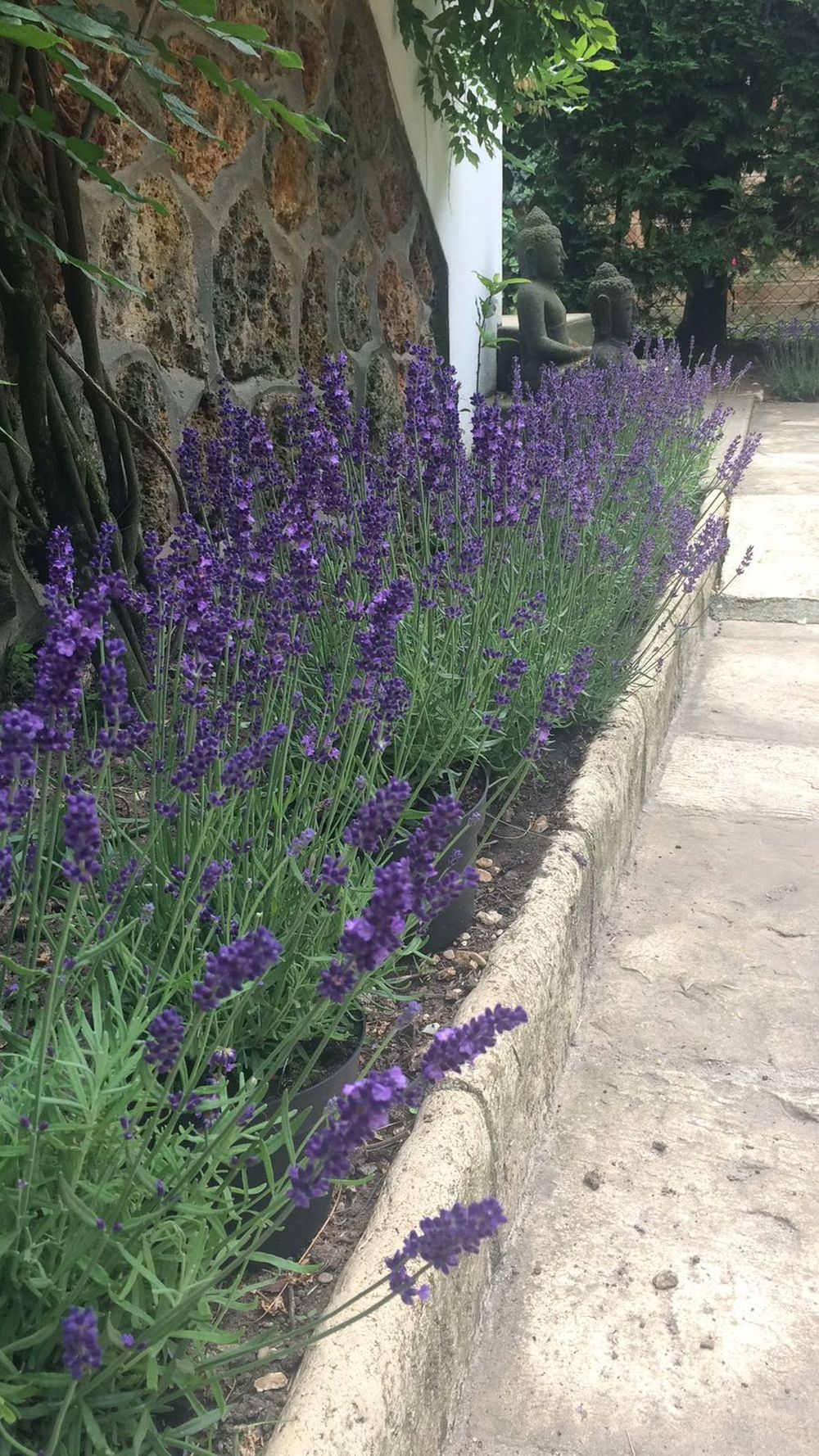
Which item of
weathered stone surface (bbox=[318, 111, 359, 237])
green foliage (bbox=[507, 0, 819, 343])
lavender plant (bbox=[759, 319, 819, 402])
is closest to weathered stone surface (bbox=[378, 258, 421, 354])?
weathered stone surface (bbox=[318, 111, 359, 237])

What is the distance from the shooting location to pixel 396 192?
481cm

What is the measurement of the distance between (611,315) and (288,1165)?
7.58 meters

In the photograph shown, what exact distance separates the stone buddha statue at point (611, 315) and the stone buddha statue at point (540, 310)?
538 millimetres

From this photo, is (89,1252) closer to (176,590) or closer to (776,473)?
(176,590)

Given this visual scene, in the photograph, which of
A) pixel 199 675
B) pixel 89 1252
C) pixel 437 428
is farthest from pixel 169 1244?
pixel 437 428

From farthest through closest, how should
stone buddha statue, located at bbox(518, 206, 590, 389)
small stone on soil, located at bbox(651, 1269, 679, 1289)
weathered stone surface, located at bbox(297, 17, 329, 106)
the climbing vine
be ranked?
1. stone buddha statue, located at bbox(518, 206, 590, 389)
2. weathered stone surface, located at bbox(297, 17, 329, 106)
3. the climbing vine
4. small stone on soil, located at bbox(651, 1269, 679, 1289)

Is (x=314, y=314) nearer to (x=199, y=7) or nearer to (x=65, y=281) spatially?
(x=65, y=281)

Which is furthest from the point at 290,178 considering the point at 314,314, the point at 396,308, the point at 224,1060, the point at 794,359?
the point at 794,359

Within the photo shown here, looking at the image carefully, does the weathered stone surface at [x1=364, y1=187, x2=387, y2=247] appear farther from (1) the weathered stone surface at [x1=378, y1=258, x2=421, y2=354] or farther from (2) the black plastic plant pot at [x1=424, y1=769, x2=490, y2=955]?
(2) the black plastic plant pot at [x1=424, y1=769, x2=490, y2=955]

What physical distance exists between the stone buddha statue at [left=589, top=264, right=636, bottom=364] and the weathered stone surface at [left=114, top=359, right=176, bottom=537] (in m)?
5.21

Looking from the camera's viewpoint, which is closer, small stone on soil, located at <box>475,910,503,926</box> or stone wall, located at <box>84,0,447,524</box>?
small stone on soil, located at <box>475,910,503,926</box>

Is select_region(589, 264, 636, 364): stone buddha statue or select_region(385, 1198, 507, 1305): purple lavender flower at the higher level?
select_region(589, 264, 636, 364): stone buddha statue

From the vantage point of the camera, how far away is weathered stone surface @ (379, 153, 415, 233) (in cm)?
466

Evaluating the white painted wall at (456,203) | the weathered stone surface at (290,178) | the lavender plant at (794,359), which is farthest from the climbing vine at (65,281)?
the lavender plant at (794,359)
